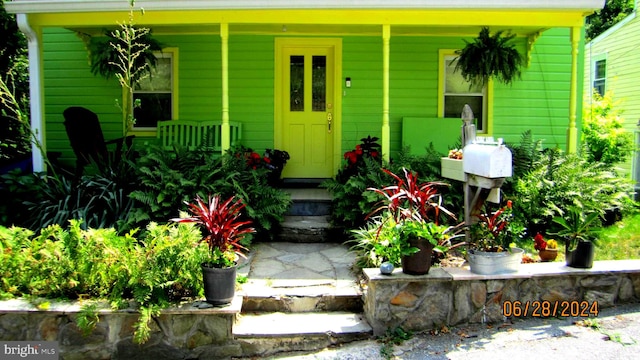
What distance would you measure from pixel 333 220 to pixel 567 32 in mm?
4709

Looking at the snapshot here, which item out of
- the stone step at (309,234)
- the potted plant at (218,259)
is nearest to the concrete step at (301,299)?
the potted plant at (218,259)

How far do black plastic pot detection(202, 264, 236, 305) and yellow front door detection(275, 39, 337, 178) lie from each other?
4.11m

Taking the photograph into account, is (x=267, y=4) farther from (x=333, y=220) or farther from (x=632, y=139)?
(x=632, y=139)

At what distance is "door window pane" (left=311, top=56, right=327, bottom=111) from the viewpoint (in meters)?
7.42

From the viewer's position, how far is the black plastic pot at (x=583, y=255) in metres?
3.85

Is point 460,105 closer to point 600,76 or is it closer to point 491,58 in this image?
point 491,58

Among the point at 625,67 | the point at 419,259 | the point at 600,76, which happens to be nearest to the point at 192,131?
the point at 419,259

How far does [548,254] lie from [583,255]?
34 centimetres

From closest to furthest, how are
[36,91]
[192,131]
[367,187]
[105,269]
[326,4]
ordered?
[105,269] → [367,187] → [326,4] → [36,91] → [192,131]

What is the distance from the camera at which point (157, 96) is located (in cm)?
743

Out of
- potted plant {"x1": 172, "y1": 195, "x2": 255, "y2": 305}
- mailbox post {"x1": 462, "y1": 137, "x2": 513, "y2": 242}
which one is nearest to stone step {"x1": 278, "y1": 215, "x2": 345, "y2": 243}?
mailbox post {"x1": 462, "y1": 137, "x2": 513, "y2": 242}

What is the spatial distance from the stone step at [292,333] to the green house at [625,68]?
9.88m

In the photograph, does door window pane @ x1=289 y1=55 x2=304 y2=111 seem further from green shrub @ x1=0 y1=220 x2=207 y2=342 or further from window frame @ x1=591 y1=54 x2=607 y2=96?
window frame @ x1=591 y1=54 x2=607 y2=96

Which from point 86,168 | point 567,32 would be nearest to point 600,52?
point 567,32
